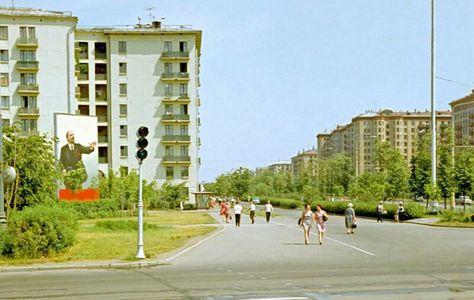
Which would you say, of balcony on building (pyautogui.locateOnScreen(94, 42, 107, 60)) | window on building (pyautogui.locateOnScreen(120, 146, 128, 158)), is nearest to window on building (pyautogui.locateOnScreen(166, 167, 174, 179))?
window on building (pyautogui.locateOnScreen(120, 146, 128, 158))

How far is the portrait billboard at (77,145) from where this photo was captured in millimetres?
67875

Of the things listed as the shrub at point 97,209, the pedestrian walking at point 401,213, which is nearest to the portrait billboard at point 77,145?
the shrub at point 97,209

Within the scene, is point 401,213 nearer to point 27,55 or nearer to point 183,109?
point 183,109

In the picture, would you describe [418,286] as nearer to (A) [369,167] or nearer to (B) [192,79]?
(B) [192,79]

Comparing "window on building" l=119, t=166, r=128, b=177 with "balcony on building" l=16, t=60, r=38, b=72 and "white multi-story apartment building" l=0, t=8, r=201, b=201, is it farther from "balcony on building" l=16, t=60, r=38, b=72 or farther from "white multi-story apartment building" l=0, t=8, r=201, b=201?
"balcony on building" l=16, t=60, r=38, b=72

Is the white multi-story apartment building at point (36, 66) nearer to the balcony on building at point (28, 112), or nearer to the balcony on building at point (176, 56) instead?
the balcony on building at point (28, 112)

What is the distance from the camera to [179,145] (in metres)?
87.9

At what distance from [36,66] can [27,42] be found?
115 inches

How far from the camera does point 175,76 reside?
87.4 meters

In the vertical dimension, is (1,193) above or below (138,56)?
below

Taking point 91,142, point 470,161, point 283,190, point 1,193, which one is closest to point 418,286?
point 1,193

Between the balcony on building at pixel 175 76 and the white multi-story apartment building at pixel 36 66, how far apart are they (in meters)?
13.6

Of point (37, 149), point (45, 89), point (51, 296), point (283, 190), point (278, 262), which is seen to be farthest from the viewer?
point (283, 190)

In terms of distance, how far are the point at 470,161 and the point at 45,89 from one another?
Answer: 49514 mm
